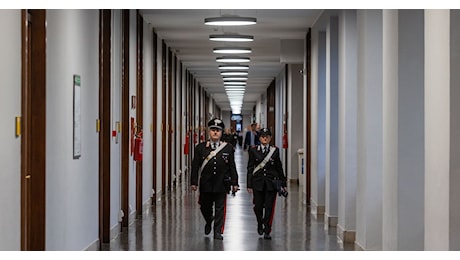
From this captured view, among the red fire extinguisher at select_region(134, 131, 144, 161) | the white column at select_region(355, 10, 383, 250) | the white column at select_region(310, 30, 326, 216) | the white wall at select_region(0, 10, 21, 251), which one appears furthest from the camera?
the white column at select_region(310, 30, 326, 216)

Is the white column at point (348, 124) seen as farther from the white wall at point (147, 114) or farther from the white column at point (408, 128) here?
the white wall at point (147, 114)

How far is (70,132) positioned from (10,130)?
90.6 inches

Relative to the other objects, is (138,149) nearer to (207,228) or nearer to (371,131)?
(207,228)

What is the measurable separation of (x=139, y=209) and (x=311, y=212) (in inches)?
118

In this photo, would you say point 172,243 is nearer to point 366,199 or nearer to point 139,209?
point 366,199

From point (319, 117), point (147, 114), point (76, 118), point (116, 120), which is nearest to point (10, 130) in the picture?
point (76, 118)

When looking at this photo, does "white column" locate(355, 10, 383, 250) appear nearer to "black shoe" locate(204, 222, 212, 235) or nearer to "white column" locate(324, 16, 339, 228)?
"black shoe" locate(204, 222, 212, 235)

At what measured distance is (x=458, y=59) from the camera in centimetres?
586

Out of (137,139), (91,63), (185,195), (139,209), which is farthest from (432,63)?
(185,195)

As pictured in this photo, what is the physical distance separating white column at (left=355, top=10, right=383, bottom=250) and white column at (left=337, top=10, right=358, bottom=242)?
1.20m

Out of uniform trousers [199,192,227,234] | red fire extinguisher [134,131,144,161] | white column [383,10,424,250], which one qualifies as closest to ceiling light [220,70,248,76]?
red fire extinguisher [134,131,144,161]

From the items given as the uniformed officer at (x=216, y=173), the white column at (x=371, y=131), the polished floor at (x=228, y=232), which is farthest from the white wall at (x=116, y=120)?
the white column at (x=371, y=131)

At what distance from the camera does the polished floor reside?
1028 centimetres

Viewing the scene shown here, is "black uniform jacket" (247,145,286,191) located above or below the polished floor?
above
